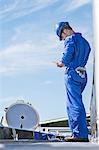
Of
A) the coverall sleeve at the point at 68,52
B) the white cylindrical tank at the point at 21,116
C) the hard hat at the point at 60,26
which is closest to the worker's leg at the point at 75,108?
the coverall sleeve at the point at 68,52

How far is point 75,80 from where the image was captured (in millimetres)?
3484

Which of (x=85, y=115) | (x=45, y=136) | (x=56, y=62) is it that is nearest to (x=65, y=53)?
(x=56, y=62)

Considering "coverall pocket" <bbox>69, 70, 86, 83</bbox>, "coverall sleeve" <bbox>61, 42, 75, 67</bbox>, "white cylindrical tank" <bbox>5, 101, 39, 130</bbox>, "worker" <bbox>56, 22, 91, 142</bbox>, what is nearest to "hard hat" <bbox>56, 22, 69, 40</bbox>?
"worker" <bbox>56, 22, 91, 142</bbox>

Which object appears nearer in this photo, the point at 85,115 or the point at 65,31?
the point at 85,115

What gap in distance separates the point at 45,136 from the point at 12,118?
150cm

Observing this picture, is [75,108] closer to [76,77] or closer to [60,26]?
[76,77]

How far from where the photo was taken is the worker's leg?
3.41 metres

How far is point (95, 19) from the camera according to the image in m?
1.44

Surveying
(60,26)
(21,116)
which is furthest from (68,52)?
(21,116)

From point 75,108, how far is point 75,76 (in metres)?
0.36

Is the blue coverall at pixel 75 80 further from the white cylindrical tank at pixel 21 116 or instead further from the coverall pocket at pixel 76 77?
the white cylindrical tank at pixel 21 116

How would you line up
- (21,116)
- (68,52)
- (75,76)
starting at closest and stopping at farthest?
(68,52) < (75,76) < (21,116)

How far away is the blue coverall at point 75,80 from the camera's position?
133 inches

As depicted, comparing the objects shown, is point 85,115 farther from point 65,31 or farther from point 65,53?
point 65,31
